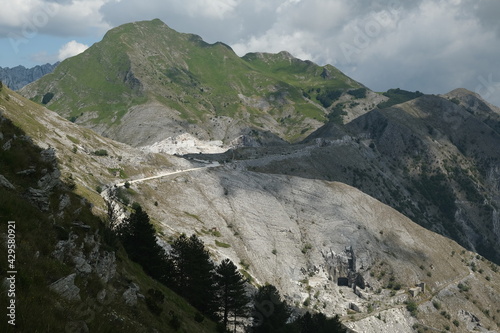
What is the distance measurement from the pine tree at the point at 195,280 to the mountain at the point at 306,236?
1110 inches

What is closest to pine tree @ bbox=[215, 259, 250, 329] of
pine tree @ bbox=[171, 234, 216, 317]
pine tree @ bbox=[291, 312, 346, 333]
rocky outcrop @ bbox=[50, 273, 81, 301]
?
pine tree @ bbox=[171, 234, 216, 317]

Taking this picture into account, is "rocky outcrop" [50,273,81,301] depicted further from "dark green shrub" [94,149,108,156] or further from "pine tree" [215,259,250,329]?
"dark green shrub" [94,149,108,156]

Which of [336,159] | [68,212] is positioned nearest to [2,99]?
[68,212]

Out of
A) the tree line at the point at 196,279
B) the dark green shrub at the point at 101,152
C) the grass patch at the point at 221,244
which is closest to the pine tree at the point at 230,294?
the tree line at the point at 196,279

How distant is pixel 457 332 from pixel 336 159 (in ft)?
337

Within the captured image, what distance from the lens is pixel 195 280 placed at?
48875mm

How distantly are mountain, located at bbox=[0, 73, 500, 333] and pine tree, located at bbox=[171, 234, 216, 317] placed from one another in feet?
92.5

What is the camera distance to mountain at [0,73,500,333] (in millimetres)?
101312

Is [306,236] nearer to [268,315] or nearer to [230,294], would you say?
[268,315]

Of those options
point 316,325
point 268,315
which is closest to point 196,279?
point 268,315

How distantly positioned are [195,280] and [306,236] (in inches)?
3248

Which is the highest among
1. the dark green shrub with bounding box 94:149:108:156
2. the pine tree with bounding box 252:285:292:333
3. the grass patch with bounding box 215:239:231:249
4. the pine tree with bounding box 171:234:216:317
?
the dark green shrub with bounding box 94:149:108:156

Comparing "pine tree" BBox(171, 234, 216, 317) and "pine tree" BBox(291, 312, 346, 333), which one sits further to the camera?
"pine tree" BBox(291, 312, 346, 333)

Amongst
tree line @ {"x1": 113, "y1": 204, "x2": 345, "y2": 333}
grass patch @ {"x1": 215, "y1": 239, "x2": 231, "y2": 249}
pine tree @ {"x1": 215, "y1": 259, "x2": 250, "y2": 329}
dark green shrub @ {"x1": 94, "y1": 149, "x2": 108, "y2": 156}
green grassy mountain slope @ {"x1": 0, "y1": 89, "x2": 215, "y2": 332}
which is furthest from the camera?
dark green shrub @ {"x1": 94, "y1": 149, "x2": 108, "y2": 156}
